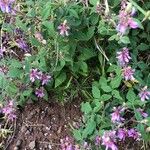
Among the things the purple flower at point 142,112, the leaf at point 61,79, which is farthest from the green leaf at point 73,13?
the purple flower at point 142,112

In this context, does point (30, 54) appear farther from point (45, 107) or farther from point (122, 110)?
point (122, 110)

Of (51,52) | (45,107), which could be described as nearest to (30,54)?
(51,52)

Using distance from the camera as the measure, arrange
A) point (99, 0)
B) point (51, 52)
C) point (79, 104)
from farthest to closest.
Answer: point (79, 104)
point (51, 52)
point (99, 0)

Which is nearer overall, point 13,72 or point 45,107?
point 13,72

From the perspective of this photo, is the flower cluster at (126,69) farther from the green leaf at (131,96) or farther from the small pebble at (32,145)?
the small pebble at (32,145)

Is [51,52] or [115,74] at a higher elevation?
[51,52]

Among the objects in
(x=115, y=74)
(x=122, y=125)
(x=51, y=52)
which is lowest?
(x=122, y=125)
